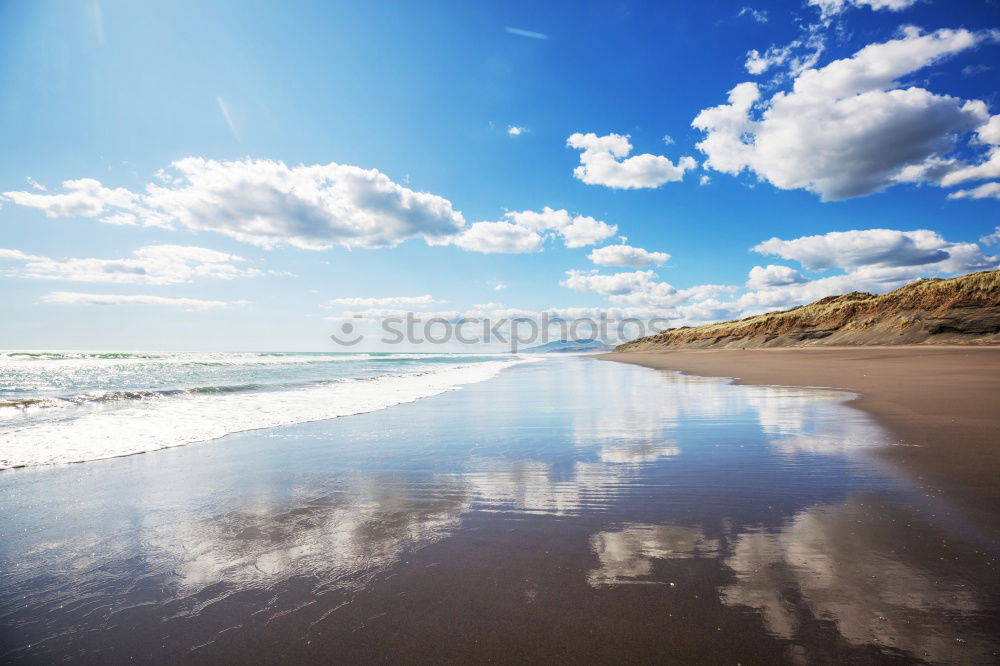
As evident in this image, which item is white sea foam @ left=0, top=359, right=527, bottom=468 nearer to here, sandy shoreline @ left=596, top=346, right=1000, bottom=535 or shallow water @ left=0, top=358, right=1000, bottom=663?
shallow water @ left=0, top=358, right=1000, bottom=663

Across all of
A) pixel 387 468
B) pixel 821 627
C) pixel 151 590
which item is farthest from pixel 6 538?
pixel 821 627

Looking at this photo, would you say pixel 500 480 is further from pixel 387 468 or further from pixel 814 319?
pixel 814 319

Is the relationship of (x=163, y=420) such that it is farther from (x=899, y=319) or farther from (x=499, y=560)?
(x=899, y=319)

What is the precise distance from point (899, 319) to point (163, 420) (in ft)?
179

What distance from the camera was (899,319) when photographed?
41.3 meters

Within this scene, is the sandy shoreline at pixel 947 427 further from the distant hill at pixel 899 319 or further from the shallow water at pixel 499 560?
the distant hill at pixel 899 319

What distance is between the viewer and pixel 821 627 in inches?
95.4

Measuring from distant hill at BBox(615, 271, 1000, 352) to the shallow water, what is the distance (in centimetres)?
4285

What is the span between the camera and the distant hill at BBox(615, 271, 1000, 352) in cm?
3578

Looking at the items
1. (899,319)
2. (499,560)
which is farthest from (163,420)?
(899,319)

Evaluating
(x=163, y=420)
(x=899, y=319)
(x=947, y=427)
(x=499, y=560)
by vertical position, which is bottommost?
(x=499, y=560)

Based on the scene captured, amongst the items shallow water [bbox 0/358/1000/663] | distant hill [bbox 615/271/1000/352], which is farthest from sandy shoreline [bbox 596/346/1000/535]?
distant hill [bbox 615/271/1000/352]

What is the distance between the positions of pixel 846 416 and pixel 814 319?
54751 mm

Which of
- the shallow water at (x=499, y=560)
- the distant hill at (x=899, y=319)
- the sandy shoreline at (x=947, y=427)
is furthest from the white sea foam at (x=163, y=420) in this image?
the distant hill at (x=899, y=319)
